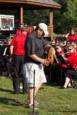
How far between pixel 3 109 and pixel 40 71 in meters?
1.11

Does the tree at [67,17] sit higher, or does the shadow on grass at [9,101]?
the shadow on grass at [9,101]

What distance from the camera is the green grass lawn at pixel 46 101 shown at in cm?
1047

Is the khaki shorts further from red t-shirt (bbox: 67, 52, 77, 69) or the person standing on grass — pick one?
red t-shirt (bbox: 67, 52, 77, 69)

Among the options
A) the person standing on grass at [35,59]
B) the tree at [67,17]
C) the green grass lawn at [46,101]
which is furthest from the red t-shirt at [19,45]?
the tree at [67,17]

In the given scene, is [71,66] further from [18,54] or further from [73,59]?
[18,54]

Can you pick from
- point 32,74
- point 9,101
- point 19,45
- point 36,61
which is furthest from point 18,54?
point 36,61

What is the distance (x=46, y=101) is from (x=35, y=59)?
76.8 inches

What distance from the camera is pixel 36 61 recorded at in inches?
408

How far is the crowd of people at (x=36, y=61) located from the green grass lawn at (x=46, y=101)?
0.98ft

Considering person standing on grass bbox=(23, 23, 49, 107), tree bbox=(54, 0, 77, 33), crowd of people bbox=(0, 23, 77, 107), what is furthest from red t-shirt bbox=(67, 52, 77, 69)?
tree bbox=(54, 0, 77, 33)

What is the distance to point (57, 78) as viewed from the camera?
16.1 meters

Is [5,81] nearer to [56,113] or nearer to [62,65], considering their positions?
[62,65]

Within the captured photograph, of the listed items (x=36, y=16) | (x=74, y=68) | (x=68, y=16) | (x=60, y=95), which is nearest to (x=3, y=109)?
(x=60, y=95)

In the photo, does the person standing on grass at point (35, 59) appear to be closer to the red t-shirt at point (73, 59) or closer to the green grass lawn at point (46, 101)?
the green grass lawn at point (46, 101)
